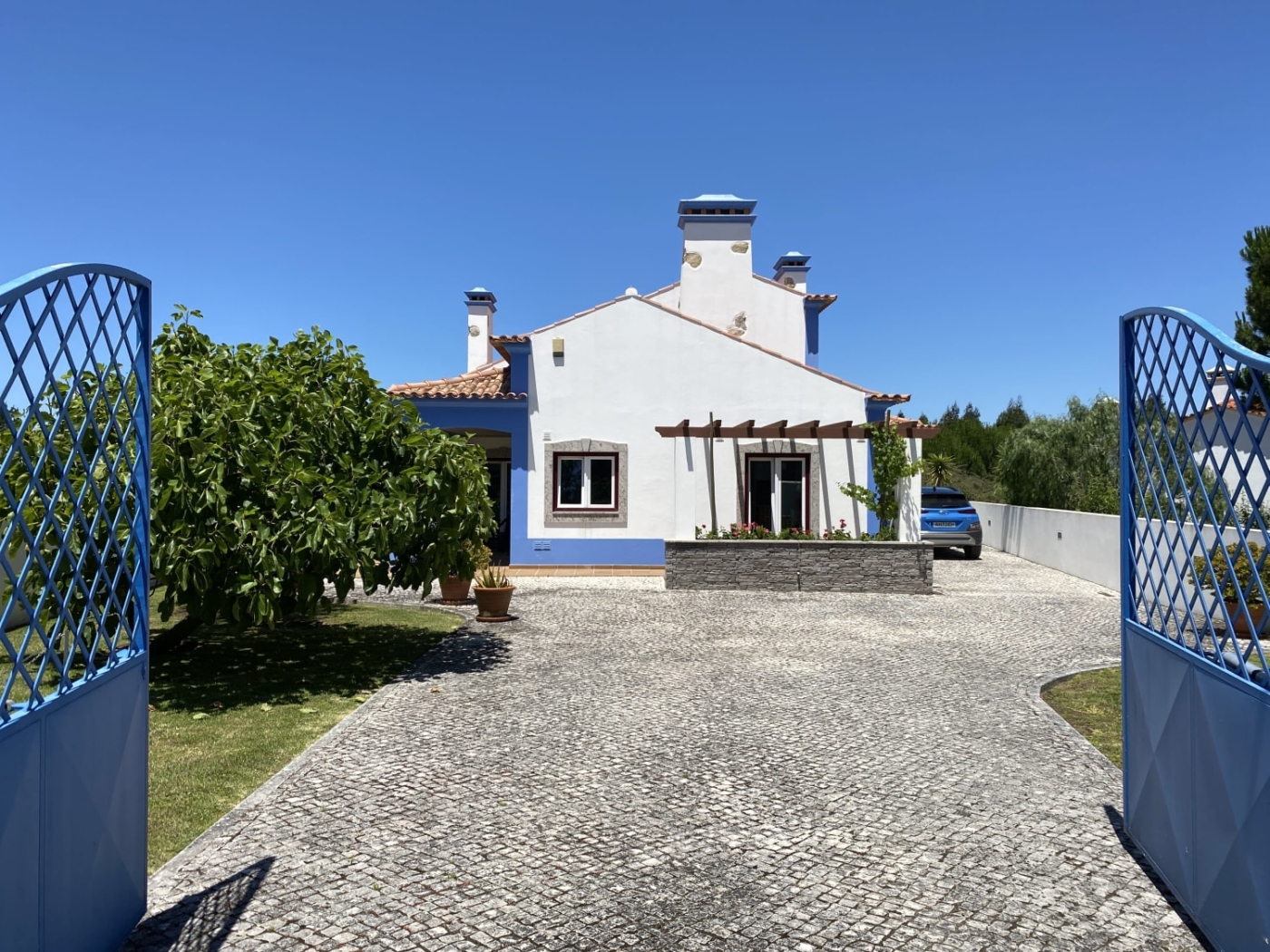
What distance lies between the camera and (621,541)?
60.7 ft

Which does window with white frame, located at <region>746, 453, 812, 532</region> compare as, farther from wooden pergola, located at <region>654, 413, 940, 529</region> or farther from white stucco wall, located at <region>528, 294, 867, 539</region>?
white stucco wall, located at <region>528, 294, 867, 539</region>

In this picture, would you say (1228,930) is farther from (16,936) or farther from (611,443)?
(611,443)

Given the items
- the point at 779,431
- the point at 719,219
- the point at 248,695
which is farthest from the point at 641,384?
the point at 248,695

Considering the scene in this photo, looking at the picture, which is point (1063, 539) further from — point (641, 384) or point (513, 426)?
point (513, 426)

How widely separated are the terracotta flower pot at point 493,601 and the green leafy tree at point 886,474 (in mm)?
7737

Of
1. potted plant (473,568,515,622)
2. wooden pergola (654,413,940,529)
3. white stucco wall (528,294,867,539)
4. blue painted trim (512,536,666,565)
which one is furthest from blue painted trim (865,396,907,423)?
potted plant (473,568,515,622)

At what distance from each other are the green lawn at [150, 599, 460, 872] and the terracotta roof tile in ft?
19.8

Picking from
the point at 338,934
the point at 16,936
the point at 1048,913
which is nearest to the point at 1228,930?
the point at 1048,913

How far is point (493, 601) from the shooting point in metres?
12.2

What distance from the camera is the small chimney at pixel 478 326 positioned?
27266 millimetres

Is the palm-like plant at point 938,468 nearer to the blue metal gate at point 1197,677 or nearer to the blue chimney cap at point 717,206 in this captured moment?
the blue chimney cap at point 717,206

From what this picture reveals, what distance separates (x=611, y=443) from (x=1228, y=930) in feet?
50.5

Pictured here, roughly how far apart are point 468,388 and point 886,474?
8.80 m

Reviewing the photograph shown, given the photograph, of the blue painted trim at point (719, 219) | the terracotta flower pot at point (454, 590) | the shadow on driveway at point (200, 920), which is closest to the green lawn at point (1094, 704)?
the shadow on driveway at point (200, 920)
